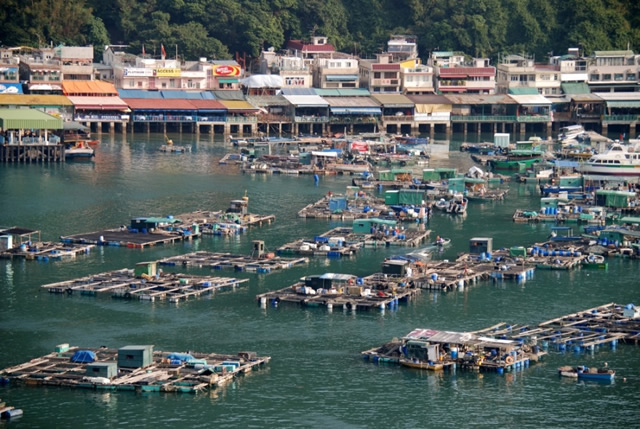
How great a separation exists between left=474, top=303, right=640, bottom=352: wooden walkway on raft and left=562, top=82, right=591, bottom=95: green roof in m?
64.7

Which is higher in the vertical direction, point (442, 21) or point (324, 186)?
point (442, 21)

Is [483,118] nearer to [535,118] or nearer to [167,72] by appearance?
[535,118]

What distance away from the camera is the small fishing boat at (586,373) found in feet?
149

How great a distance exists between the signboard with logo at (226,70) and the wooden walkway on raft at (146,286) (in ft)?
183

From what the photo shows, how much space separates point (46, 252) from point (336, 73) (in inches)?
2157

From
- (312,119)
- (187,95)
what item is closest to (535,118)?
(312,119)

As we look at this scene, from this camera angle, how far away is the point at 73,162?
92000mm

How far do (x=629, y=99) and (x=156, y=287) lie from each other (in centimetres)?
6569

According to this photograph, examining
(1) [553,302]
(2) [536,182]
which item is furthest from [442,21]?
(1) [553,302]

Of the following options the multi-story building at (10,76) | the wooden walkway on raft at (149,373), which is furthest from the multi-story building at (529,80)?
the wooden walkway on raft at (149,373)

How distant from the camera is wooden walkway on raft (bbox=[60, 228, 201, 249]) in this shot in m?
64.8

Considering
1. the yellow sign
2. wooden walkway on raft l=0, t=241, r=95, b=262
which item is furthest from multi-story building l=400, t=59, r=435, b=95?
wooden walkway on raft l=0, t=241, r=95, b=262

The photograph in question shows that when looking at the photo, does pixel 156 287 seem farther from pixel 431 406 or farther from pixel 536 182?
pixel 536 182

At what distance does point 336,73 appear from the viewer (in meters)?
114
